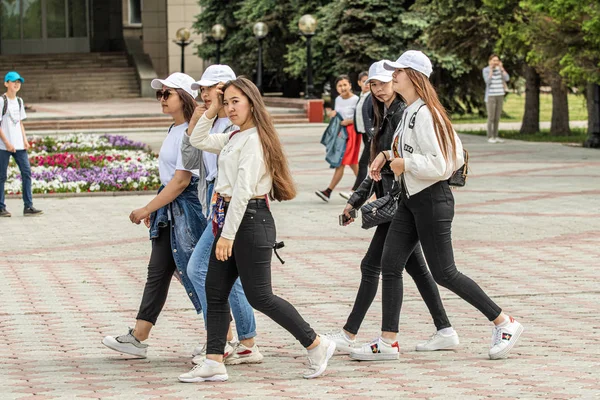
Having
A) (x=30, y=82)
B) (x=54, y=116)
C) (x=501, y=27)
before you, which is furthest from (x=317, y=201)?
(x=30, y=82)

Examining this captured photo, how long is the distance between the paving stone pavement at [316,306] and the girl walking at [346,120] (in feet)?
1.21

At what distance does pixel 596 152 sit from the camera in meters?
21.8

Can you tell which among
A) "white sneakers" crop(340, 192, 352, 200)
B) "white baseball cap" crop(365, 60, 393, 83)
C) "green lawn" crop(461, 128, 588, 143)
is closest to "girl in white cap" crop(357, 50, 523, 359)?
"white baseball cap" crop(365, 60, 393, 83)

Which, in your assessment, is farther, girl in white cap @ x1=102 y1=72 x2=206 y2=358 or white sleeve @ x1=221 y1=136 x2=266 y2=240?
girl in white cap @ x1=102 y1=72 x2=206 y2=358

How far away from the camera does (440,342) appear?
6.95 m

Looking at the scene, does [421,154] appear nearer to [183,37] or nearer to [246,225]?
[246,225]

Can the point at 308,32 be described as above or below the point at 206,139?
above

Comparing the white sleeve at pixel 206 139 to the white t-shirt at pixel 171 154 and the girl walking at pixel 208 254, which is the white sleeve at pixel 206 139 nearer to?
the girl walking at pixel 208 254

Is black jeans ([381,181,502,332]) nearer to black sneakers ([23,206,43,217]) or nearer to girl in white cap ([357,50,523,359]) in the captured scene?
girl in white cap ([357,50,523,359])

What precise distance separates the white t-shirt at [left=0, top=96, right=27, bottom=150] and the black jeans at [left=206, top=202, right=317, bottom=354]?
7954 mm

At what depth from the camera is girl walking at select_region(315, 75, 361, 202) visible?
47.6ft

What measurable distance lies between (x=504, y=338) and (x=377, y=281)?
821mm

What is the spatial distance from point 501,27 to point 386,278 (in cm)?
1902

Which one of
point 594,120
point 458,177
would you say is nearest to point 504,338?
point 458,177
